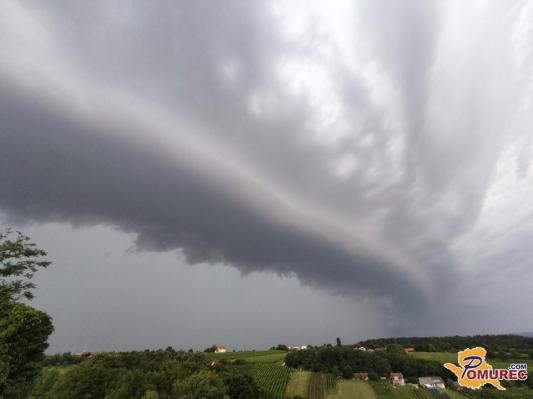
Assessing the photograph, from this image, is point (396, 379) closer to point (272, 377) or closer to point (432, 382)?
point (432, 382)

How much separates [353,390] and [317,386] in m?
11.1

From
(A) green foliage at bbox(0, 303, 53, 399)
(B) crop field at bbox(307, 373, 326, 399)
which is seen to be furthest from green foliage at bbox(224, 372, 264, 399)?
(A) green foliage at bbox(0, 303, 53, 399)

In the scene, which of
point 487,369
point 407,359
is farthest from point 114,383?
point 407,359

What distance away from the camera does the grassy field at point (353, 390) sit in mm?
81113

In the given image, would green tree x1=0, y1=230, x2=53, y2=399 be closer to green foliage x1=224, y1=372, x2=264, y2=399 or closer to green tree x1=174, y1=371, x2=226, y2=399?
green tree x1=174, y1=371, x2=226, y2=399

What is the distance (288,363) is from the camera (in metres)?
→ 120

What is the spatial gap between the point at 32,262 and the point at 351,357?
4825 inches

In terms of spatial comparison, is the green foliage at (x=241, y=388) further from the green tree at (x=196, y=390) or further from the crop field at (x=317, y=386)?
the crop field at (x=317, y=386)

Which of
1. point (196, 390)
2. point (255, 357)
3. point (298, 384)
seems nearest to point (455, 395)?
point (298, 384)

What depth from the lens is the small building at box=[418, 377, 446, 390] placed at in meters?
102

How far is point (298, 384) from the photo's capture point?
9000cm

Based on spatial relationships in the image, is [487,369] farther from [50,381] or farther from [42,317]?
[50,381]

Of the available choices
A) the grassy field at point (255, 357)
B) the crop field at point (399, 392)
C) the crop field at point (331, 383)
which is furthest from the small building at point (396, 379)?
the grassy field at point (255, 357)

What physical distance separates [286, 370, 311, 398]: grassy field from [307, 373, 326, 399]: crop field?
1.38m
